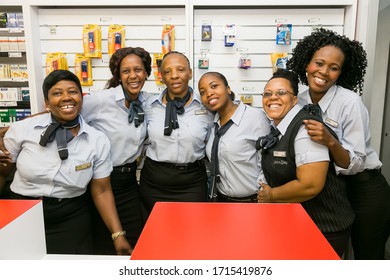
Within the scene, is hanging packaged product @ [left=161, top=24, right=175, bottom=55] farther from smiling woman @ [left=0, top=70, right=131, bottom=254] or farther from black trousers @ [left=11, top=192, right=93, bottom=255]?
black trousers @ [left=11, top=192, right=93, bottom=255]

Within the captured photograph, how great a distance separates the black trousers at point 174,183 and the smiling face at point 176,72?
66 cm

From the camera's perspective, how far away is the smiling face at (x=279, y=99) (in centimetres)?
215

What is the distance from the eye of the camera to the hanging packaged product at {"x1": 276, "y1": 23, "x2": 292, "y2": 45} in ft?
10.6

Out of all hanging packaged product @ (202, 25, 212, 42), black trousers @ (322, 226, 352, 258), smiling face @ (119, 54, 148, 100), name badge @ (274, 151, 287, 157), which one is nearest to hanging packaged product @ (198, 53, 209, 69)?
hanging packaged product @ (202, 25, 212, 42)

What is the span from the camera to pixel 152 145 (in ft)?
8.84

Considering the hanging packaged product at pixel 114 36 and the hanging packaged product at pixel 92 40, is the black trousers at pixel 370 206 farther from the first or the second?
the hanging packaged product at pixel 92 40

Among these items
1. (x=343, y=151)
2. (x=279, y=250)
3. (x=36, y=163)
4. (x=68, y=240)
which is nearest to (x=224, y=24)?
(x=343, y=151)

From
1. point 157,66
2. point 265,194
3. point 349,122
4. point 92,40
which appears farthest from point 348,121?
point 92,40

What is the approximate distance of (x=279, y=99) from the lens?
215 centimetres

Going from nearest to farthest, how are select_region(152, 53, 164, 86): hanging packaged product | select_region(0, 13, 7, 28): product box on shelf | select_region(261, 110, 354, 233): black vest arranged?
select_region(261, 110, 354, 233): black vest → select_region(0, 13, 7, 28): product box on shelf → select_region(152, 53, 164, 86): hanging packaged product

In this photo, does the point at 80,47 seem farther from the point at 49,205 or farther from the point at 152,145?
the point at 49,205

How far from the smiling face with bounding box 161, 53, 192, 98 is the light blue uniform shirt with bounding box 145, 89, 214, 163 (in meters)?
0.17

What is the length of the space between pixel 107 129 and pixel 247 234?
181cm
